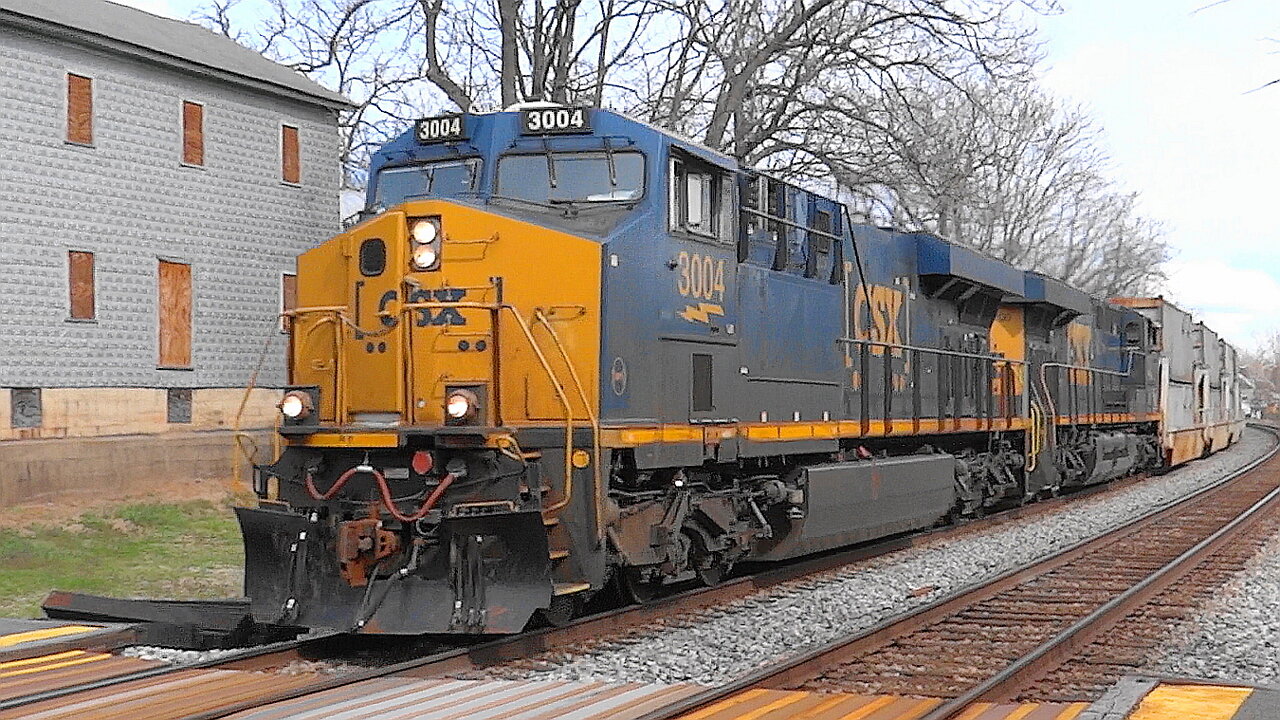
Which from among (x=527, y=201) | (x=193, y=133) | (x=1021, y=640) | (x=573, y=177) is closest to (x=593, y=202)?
(x=573, y=177)

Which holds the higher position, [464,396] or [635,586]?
[464,396]

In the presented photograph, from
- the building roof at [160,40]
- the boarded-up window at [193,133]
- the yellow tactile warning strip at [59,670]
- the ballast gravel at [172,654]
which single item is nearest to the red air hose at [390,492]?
the ballast gravel at [172,654]

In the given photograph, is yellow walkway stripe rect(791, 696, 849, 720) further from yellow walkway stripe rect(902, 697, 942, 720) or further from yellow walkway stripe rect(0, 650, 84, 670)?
yellow walkway stripe rect(0, 650, 84, 670)

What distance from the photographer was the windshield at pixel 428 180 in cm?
910

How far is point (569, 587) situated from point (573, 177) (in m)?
2.79

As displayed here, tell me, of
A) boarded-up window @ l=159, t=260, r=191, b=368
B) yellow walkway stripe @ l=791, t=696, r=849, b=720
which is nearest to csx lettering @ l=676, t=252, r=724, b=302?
yellow walkway stripe @ l=791, t=696, r=849, b=720

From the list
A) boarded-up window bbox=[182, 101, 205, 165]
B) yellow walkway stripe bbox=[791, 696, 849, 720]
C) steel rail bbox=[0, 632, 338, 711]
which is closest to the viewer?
yellow walkway stripe bbox=[791, 696, 849, 720]

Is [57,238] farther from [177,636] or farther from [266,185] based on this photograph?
[177,636]

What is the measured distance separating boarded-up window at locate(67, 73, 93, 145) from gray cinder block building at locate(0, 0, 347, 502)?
0.9 inches

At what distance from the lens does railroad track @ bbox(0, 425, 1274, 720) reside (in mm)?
6238

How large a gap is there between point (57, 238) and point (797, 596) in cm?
1421

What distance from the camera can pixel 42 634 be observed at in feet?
26.2

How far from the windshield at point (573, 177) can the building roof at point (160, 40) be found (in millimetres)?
13183

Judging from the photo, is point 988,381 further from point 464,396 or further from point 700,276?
point 464,396
